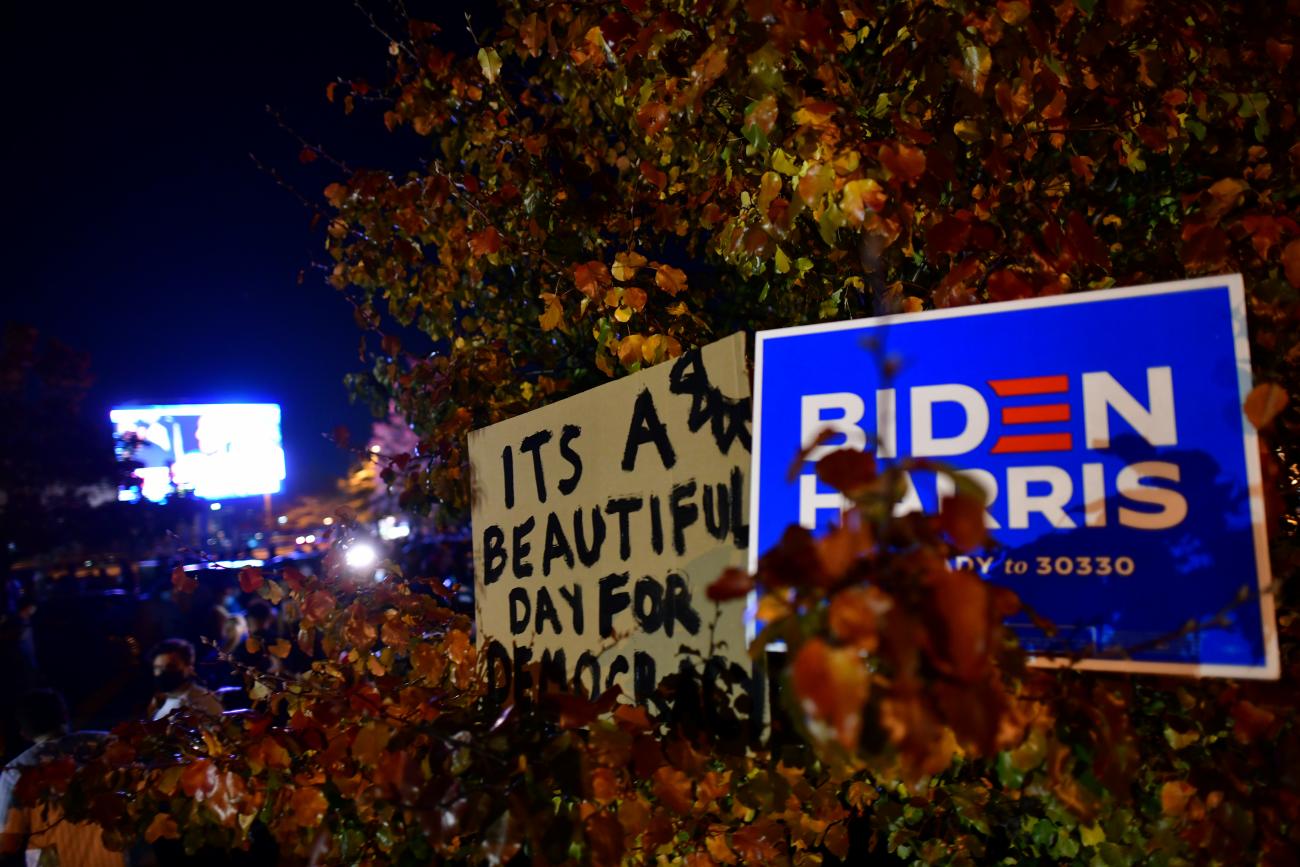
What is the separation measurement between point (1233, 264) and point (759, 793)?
178 centimetres

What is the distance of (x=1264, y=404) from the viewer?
1329 millimetres

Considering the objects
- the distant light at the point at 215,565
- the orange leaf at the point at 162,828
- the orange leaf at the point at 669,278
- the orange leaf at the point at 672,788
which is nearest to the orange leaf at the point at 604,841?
the orange leaf at the point at 672,788

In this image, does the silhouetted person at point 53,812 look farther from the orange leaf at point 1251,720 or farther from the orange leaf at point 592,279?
the orange leaf at point 1251,720

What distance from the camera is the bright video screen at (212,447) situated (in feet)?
86.3

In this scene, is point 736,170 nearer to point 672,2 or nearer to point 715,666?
point 672,2

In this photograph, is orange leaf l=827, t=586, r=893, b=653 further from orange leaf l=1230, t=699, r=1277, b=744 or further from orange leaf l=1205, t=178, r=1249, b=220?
orange leaf l=1205, t=178, r=1249, b=220

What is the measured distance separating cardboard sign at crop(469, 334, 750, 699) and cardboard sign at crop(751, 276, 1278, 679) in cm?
20

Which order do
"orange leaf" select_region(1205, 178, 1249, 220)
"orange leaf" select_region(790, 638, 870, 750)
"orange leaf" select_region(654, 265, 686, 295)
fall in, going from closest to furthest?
1. "orange leaf" select_region(790, 638, 870, 750)
2. "orange leaf" select_region(1205, 178, 1249, 220)
3. "orange leaf" select_region(654, 265, 686, 295)

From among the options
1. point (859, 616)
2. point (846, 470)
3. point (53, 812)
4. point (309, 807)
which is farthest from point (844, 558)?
point (53, 812)

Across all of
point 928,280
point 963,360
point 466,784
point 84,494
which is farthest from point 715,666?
point 84,494

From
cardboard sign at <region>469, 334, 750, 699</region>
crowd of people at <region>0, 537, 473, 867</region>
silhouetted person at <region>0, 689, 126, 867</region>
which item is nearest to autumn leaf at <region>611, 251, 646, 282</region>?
cardboard sign at <region>469, 334, 750, 699</region>

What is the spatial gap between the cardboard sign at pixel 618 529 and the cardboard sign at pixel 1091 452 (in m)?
0.20

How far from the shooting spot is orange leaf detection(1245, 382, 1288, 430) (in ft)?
4.27

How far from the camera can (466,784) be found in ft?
5.78
